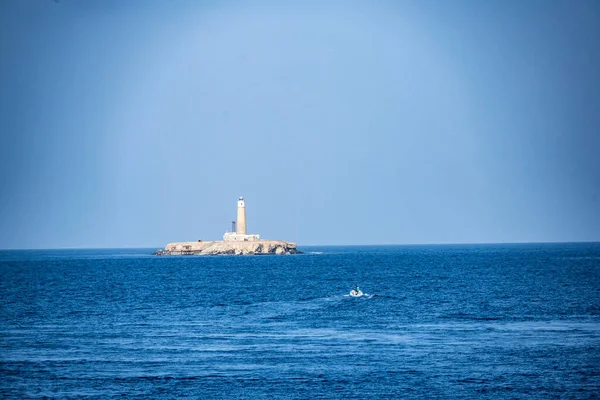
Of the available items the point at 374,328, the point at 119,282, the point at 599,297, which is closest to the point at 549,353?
the point at 374,328

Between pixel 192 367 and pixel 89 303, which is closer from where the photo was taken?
pixel 192 367

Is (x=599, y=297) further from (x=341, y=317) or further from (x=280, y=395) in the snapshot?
(x=280, y=395)

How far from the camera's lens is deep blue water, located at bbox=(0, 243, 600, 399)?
120ft

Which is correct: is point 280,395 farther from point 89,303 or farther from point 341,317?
point 89,303

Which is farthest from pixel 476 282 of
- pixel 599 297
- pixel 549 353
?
pixel 549 353

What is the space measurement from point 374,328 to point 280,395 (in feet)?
66.4

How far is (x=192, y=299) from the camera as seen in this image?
78.6 m

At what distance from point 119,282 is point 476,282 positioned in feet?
145

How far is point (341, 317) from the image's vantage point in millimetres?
61000

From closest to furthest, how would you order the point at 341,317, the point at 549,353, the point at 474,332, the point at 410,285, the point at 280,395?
the point at 280,395 → the point at 549,353 → the point at 474,332 → the point at 341,317 → the point at 410,285

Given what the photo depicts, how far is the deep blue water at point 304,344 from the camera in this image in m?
36.5

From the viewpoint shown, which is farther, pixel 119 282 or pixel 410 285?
pixel 119 282

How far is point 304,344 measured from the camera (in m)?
47.2

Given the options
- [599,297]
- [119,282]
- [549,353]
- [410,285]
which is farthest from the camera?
[119,282]
